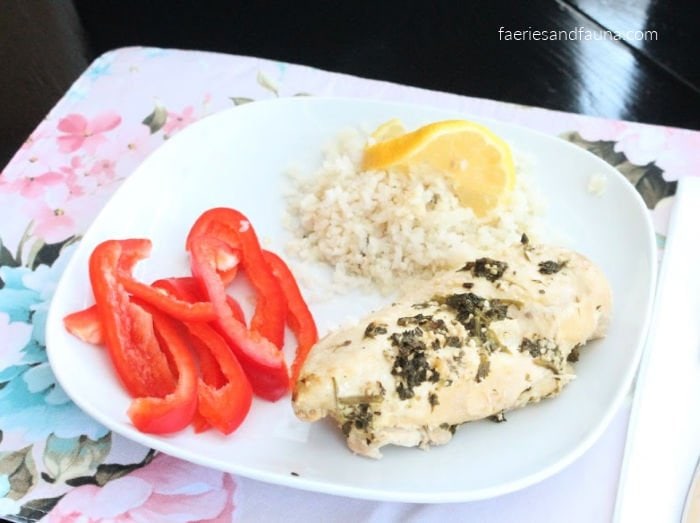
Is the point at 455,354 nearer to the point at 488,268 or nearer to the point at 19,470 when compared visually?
the point at 488,268

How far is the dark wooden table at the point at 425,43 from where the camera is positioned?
7.20ft

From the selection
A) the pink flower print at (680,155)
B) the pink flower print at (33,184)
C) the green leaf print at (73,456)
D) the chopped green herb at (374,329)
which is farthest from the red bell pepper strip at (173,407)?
the pink flower print at (680,155)

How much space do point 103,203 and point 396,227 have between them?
684 millimetres

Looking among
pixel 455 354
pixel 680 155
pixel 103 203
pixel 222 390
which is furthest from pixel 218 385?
pixel 680 155

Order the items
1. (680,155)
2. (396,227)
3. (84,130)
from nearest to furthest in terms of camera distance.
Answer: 1. (396,227)
2. (680,155)
3. (84,130)

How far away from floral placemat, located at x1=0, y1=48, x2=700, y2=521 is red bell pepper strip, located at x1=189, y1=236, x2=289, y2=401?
0.53 ft

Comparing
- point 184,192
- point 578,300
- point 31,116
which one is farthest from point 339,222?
point 31,116

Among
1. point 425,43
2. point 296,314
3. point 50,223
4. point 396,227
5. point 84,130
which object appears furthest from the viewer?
point 425,43

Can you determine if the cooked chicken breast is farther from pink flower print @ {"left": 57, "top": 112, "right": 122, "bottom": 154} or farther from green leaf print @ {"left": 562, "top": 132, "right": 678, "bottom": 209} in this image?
pink flower print @ {"left": 57, "top": 112, "right": 122, "bottom": 154}

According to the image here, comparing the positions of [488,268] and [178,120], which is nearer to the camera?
[488,268]

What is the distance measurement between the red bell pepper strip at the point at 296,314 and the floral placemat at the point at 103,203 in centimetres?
25

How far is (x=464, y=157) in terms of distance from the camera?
5.44ft

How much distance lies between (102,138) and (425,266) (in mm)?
913

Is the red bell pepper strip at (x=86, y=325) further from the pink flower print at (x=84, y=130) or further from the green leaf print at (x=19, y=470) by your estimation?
the pink flower print at (x=84, y=130)
